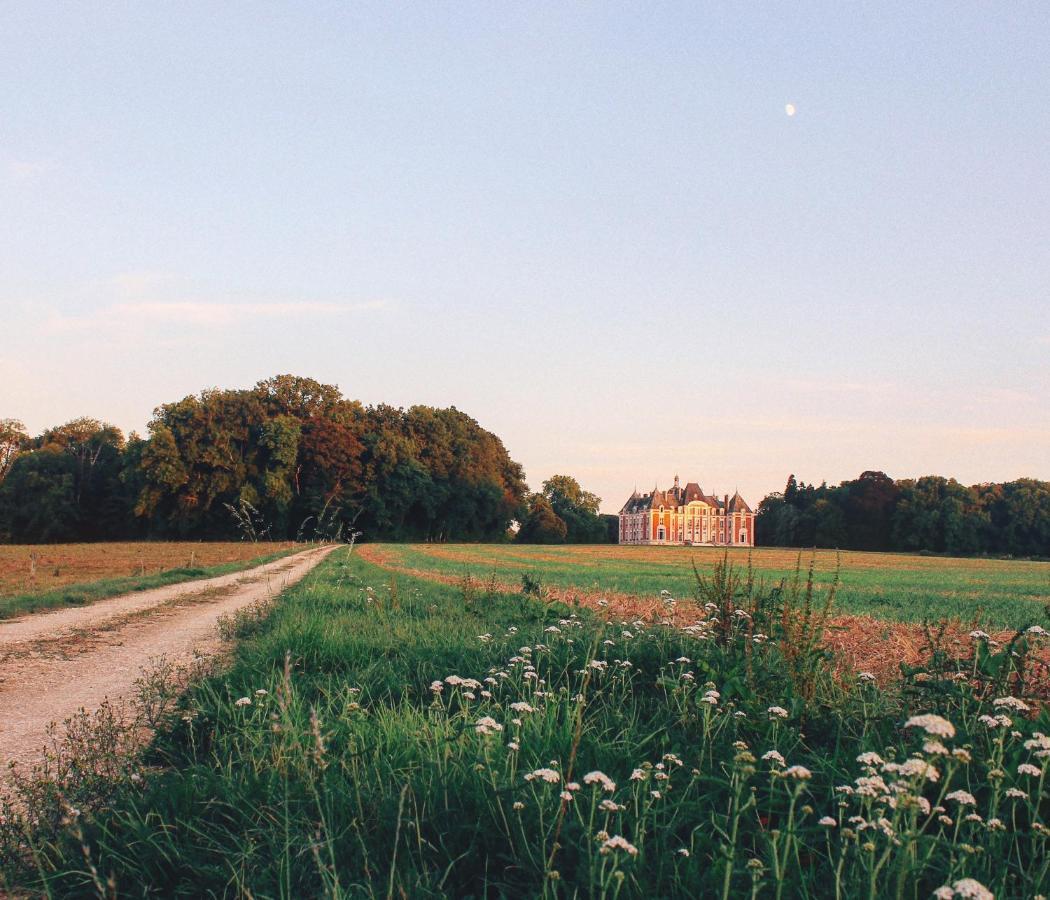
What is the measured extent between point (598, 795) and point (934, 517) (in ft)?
413

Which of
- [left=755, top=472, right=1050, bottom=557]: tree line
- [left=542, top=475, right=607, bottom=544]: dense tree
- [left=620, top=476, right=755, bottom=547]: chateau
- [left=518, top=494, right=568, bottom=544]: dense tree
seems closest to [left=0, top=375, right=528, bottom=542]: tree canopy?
[left=518, top=494, right=568, bottom=544]: dense tree

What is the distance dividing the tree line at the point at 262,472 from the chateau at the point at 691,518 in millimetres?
84349

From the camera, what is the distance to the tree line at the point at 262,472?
8212 cm

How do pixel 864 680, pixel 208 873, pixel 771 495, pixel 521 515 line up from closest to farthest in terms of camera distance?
pixel 208 873
pixel 864 680
pixel 521 515
pixel 771 495

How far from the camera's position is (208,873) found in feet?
11.1

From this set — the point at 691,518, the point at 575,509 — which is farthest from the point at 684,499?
the point at 575,509

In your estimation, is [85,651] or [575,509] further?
[575,509]

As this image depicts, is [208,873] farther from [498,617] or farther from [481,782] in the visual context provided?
[498,617]

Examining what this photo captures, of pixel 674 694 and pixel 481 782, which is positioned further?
pixel 674 694

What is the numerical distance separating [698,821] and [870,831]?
0.79m

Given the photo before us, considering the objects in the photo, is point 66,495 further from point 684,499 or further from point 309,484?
point 684,499

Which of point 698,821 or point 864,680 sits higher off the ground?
point 864,680

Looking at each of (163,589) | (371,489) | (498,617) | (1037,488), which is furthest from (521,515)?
(498,617)

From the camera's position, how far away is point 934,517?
374 feet
